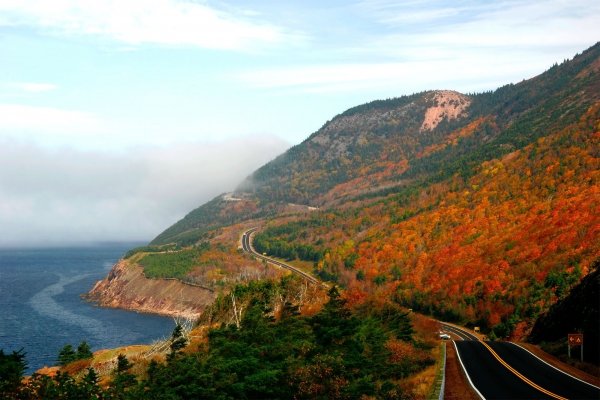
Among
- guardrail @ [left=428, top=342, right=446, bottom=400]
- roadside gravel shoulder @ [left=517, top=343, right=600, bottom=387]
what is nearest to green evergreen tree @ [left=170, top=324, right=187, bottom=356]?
guardrail @ [left=428, top=342, right=446, bottom=400]

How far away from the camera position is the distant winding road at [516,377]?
4191cm

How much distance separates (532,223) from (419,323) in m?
87.1

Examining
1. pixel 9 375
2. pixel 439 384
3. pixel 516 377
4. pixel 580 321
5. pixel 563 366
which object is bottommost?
pixel 563 366

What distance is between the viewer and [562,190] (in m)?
177

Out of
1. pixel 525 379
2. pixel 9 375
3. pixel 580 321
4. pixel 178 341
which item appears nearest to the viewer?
pixel 525 379

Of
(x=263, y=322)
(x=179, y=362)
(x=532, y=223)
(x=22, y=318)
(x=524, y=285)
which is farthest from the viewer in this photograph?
(x=22, y=318)

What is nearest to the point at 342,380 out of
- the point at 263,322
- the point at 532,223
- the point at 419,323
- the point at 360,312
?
the point at 263,322

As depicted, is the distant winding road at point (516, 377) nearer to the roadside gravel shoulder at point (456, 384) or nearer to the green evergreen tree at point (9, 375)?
the roadside gravel shoulder at point (456, 384)

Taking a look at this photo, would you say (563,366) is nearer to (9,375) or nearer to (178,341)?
(178,341)

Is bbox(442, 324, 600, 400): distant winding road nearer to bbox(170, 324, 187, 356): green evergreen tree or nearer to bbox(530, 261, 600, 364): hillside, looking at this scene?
bbox(530, 261, 600, 364): hillside

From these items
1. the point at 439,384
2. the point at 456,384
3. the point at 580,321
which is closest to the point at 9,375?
the point at 439,384

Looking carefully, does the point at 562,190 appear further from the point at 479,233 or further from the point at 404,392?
the point at 404,392

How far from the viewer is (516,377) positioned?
158ft

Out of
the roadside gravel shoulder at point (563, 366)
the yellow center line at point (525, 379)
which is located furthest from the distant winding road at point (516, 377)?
the roadside gravel shoulder at point (563, 366)
